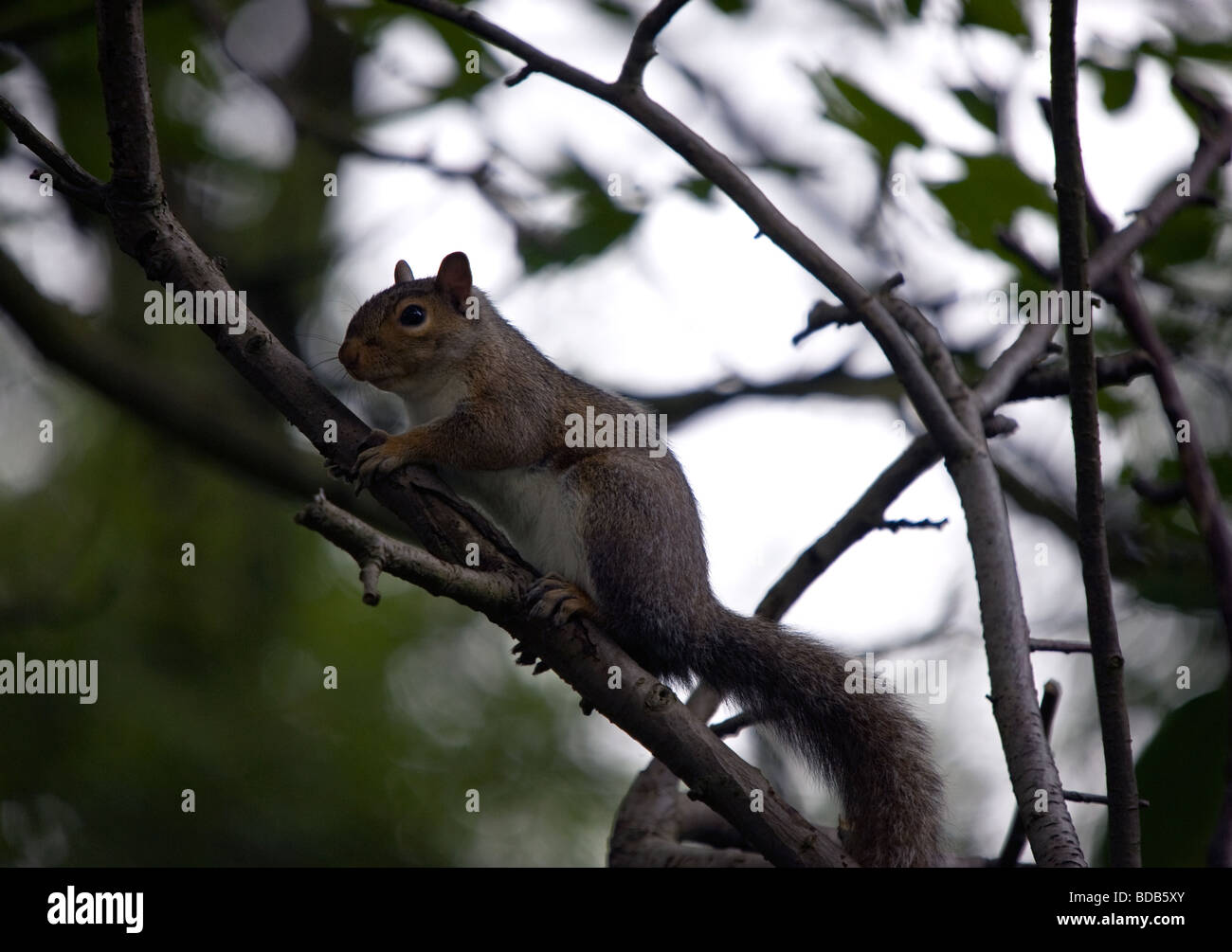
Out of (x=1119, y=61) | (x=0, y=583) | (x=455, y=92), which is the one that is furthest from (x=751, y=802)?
(x=0, y=583)

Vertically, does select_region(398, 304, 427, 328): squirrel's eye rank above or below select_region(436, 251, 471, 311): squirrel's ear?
below

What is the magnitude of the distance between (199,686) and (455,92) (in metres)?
4.54

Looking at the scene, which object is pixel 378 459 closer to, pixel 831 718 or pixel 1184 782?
pixel 831 718

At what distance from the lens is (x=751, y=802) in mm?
2227

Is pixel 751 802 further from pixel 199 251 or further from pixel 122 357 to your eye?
pixel 122 357

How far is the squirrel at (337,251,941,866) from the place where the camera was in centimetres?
293

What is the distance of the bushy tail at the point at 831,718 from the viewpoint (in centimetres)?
291

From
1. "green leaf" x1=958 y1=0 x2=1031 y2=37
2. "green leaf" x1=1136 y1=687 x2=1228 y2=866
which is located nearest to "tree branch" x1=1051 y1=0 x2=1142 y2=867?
"green leaf" x1=1136 y1=687 x2=1228 y2=866

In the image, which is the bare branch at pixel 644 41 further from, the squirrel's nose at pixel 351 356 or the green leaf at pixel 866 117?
the squirrel's nose at pixel 351 356

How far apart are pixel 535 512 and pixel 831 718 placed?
1.00 m

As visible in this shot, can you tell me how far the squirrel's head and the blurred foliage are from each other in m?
0.33

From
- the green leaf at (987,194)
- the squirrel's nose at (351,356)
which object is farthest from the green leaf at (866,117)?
the squirrel's nose at (351,356)

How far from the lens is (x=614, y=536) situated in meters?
3.18

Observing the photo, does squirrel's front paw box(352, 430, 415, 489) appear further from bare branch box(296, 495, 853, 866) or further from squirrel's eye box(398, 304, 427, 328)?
squirrel's eye box(398, 304, 427, 328)
